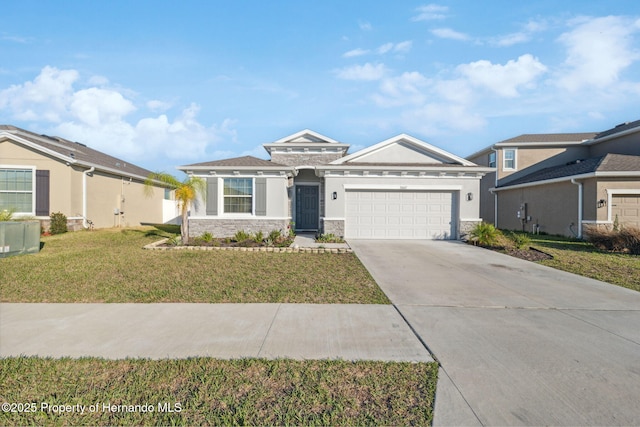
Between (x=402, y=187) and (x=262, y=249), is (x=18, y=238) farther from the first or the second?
(x=402, y=187)

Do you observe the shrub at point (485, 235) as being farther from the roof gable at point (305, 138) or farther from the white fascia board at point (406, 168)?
the roof gable at point (305, 138)

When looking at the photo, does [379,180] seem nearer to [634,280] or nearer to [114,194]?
[634,280]

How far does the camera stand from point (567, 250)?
11398 millimetres

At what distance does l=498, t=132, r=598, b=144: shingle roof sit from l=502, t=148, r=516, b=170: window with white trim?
0.58 metres

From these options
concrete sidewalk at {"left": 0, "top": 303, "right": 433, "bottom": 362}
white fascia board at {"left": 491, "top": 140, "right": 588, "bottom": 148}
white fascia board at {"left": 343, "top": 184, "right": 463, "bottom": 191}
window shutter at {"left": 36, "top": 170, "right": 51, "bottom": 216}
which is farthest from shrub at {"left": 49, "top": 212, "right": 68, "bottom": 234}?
white fascia board at {"left": 491, "top": 140, "right": 588, "bottom": 148}

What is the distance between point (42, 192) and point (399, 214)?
15335 millimetres

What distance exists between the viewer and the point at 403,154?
14.6 m

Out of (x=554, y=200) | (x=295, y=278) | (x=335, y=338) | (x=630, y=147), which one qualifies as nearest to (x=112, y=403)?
(x=335, y=338)

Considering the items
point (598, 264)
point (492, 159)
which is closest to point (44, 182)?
point (598, 264)

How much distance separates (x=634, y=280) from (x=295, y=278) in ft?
24.3

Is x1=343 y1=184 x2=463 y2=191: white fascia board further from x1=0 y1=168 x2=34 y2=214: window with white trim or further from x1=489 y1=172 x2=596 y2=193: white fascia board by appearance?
x1=0 y1=168 x2=34 y2=214: window with white trim

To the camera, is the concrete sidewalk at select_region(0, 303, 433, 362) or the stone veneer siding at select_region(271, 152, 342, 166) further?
the stone veneer siding at select_region(271, 152, 342, 166)

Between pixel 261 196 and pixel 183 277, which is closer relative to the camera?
pixel 183 277

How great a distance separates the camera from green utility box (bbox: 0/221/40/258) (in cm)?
898
